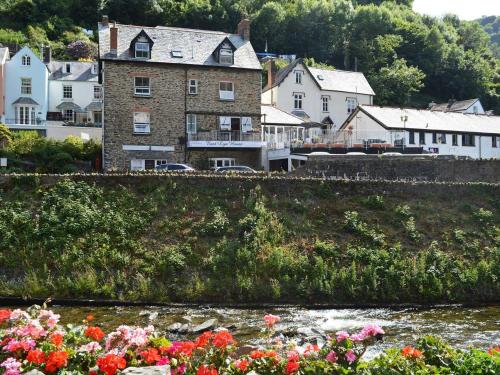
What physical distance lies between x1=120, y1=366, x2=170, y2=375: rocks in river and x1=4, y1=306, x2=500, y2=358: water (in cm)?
818

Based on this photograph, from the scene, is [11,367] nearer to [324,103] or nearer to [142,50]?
[142,50]

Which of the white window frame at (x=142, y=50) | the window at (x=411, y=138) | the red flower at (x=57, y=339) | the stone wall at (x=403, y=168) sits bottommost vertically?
the red flower at (x=57, y=339)

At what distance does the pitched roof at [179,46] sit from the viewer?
43.1m

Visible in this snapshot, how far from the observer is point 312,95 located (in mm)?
63219

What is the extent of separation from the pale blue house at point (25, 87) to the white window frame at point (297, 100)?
2608cm

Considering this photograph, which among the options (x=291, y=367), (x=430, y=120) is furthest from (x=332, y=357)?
(x=430, y=120)

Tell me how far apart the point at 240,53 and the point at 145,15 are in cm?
5403

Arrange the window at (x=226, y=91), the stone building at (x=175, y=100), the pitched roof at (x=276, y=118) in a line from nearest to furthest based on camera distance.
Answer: the stone building at (x=175, y=100) < the window at (x=226, y=91) < the pitched roof at (x=276, y=118)

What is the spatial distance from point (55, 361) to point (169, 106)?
36344mm

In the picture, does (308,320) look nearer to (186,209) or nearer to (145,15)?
(186,209)

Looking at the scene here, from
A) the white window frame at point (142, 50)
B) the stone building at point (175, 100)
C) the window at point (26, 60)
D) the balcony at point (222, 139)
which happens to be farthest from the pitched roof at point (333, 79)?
the window at point (26, 60)

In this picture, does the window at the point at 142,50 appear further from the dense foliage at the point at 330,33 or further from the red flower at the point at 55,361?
the dense foliage at the point at 330,33

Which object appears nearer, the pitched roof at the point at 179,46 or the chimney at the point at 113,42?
the chimney at the point at 113,42

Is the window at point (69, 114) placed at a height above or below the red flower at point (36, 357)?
above
